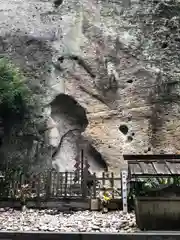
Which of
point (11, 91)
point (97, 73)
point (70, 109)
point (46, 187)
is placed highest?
point (97, 73)

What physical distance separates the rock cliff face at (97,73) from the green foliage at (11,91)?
2.06 ft

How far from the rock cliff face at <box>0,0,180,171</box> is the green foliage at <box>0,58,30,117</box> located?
24.7 inches

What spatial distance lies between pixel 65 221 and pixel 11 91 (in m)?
5.79

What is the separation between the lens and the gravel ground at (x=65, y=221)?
604 cm

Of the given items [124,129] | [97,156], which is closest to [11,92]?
[97,156]

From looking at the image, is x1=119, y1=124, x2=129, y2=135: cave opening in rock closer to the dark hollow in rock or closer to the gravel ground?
the dark hollow in rock

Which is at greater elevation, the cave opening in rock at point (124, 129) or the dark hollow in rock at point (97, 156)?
the cave opening in rock at point (124, 129)

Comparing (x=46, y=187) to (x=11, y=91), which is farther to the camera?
(x=11, y=91)

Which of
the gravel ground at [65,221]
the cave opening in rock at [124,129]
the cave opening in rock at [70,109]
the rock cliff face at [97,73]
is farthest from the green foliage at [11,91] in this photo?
the gravel ground at [65,221]

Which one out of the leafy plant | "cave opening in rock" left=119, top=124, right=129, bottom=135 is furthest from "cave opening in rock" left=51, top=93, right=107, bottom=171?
the leafy plant

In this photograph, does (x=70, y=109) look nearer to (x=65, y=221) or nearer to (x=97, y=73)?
(x=97, y=73)

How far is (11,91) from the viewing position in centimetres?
1128

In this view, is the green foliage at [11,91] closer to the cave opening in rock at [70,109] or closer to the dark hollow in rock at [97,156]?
the cave opening in rock at [70,109]

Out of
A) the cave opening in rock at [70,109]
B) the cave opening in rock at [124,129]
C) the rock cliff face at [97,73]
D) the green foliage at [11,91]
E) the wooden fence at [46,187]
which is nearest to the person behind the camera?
the wooden fence at [46,187]
